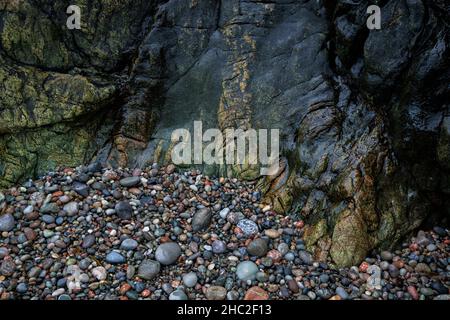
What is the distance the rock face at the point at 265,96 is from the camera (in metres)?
3.69

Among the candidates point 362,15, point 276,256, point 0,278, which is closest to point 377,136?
point 362,15

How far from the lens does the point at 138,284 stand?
3492mm

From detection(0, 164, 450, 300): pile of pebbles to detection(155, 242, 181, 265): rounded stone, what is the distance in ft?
0.04

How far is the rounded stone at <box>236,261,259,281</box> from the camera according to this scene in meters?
3.57

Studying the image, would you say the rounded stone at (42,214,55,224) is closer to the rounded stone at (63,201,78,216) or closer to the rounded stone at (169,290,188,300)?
the rounded stone at (63,201,78,216)

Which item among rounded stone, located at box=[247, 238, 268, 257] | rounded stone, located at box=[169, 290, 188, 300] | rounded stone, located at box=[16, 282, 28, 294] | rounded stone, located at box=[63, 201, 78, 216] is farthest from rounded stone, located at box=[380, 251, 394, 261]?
rounded stone, located at box=[16, 282, 28, 294]

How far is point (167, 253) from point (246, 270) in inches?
34.5

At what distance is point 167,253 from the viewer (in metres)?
3.70

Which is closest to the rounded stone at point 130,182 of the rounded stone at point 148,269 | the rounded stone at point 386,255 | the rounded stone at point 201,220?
the rounded stone at point 201,220

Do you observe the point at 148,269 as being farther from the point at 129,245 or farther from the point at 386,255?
A: the point at 386,255

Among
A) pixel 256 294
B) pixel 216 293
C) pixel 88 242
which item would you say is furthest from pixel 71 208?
pixel 256 294

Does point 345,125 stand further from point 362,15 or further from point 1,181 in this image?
point 1,181

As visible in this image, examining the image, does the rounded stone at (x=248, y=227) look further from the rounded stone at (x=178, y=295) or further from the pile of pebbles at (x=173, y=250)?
the rounded stone at (x=178, y=295)

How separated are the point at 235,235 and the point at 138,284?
1.21 m
